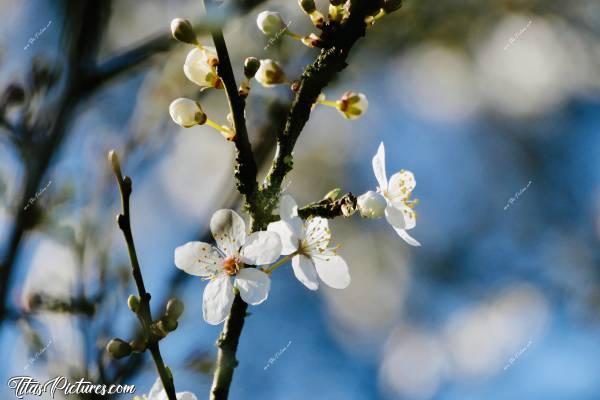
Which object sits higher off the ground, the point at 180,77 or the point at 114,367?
the point at 114,367

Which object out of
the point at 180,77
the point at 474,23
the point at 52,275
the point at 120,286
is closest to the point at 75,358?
the point at 120,286

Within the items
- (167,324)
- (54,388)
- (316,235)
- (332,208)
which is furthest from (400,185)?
(54,388)

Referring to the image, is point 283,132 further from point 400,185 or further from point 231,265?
point 400,185

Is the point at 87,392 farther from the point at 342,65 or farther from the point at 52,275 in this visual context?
the point at 342,65

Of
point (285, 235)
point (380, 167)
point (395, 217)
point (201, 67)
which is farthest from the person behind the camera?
point (380, 167)

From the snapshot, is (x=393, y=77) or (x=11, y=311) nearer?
(x=11, y=311)

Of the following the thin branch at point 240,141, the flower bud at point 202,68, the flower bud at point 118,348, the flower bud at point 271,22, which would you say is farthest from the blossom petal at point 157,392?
the flower bud at point 271,22

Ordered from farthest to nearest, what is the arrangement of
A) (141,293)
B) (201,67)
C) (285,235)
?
(201,67) → (285,235) → (141,293)
